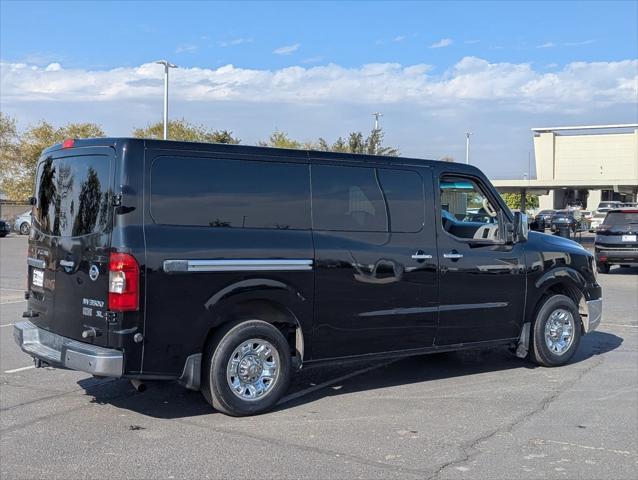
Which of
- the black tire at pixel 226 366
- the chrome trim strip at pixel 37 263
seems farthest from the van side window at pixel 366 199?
the chrome trim strip at pixel 37 263

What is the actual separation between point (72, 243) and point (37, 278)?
32.2 inches

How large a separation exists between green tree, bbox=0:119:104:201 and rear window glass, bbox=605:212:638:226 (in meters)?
40.2

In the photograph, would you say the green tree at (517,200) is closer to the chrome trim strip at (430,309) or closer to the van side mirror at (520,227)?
the van side mirror at (520,227)

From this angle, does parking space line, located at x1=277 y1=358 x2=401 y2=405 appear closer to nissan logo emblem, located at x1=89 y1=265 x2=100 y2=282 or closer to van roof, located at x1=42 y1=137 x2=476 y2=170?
→ nissan logo emblem, located at x1=89 y1=265 x2=100 y2=282

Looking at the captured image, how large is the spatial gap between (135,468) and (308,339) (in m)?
1.99

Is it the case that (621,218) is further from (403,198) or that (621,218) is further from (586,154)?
(586,154)

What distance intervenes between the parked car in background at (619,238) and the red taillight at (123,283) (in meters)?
15.6

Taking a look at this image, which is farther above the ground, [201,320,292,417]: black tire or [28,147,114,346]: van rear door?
[28,147,114,346]: van rear door

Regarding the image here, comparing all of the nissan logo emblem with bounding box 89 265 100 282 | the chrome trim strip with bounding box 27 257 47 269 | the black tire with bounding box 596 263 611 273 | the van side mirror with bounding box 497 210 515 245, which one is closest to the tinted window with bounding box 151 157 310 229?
the nissan logo emblem with bounding box 89 265 100 282

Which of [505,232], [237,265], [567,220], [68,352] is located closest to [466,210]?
[505,232]

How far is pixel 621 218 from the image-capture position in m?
18.4

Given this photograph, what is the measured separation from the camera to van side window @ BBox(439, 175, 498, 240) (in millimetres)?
7258

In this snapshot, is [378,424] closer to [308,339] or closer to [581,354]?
[308,339]

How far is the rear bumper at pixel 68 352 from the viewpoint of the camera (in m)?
5.36
